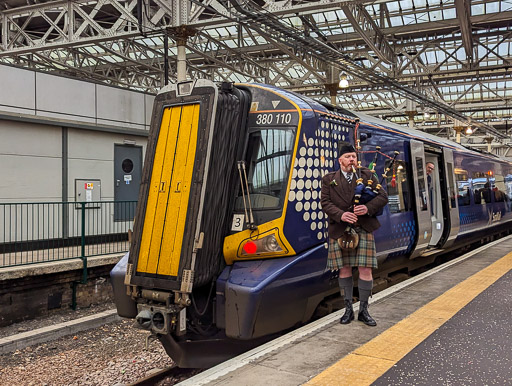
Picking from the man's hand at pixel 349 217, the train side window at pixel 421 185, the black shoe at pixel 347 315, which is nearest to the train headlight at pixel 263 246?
the man's hand at pixel 349 217

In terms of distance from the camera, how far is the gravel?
6.20 metres

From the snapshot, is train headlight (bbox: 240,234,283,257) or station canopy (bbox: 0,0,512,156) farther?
station canopy (bbox: 0,0,512,156)

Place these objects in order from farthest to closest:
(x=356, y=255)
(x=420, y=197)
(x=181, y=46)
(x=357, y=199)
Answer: (x=181, y=46) → (x=420, y=197) → (x=356, y=255) → (x=357, y=199)

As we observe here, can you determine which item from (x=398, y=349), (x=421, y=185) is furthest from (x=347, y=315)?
(x=421, y=185)

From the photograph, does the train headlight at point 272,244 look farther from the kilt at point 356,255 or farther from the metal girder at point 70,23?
the metal girder at point 70,23

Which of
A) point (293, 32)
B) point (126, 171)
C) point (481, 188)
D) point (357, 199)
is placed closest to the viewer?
point (357, 199)

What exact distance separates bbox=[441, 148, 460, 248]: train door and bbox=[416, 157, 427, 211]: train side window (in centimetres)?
153

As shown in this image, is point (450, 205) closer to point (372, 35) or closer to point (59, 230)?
point (59, 230)

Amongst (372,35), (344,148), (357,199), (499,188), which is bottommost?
(357,199)

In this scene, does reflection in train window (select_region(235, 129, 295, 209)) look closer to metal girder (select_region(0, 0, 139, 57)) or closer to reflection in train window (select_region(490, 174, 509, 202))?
metal girder (select_region(0, 0, 139, 57))

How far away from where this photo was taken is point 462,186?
35.7 feet

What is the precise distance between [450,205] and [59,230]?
324 inches

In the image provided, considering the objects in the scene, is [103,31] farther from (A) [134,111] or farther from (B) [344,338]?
(B) [344,338]

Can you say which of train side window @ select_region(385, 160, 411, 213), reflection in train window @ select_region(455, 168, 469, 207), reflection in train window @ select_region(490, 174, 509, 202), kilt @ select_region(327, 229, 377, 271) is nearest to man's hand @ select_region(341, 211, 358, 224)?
kilt @ select_region(327, 229, 377, 271)
